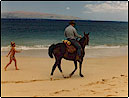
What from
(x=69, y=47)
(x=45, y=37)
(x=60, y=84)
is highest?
(x=45, y=37)

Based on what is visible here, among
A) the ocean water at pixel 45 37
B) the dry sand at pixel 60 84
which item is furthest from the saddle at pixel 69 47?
the ocean water at pixel 45 37

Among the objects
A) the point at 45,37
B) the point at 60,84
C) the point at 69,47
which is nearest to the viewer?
the point at 60,84

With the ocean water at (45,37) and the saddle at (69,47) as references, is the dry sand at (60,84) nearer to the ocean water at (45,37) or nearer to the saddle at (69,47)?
the saddle at (69,47)

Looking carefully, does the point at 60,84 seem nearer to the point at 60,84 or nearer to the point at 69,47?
the point at 60,84

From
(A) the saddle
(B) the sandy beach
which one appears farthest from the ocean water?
(A) the saddle

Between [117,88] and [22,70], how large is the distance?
459 centimetres

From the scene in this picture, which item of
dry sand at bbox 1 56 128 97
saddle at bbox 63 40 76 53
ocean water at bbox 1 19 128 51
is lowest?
dry sand at bbox 1 56 128 97

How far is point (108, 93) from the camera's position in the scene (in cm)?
555

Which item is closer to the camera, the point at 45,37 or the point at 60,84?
the point at 60,84

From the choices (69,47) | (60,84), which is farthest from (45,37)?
(60,84)

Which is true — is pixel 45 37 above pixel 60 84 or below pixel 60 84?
above

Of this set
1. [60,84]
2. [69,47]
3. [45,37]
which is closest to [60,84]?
[60,84]

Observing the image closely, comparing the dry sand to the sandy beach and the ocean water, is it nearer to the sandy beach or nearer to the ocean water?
the sandy beach

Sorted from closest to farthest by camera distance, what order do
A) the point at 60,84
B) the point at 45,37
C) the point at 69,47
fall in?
the point at 60,84 < the point at 69,47 < the point at 45,37
